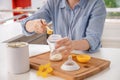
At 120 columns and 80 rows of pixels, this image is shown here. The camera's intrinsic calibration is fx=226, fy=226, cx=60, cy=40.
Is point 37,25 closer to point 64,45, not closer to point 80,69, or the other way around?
point 64,45

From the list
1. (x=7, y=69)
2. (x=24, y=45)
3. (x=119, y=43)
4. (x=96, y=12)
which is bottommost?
(x=119, y=43)

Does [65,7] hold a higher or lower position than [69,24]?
higher

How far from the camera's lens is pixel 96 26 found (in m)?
1.40

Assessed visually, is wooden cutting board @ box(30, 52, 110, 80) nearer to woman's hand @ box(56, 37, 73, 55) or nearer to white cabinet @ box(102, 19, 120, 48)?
woman's hand @ box(56, 37, 73, 55)

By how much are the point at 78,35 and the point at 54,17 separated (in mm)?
238

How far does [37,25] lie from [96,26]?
1.20ft

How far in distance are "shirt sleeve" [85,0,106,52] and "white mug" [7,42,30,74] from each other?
1.50ft

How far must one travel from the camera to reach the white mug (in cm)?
96

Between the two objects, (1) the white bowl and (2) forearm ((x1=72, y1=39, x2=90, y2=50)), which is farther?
(2) forearm ((x1=72, y1=39, x2=90, y2=50))

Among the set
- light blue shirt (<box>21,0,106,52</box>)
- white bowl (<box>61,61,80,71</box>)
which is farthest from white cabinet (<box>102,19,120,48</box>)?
white bowl (<box>61,61,80,71</box>)

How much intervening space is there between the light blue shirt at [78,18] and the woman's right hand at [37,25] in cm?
6

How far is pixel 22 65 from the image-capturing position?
982mm

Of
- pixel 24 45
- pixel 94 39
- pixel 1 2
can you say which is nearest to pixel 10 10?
pixel 1 2

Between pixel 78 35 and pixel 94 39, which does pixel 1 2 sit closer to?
pixel 78 35
